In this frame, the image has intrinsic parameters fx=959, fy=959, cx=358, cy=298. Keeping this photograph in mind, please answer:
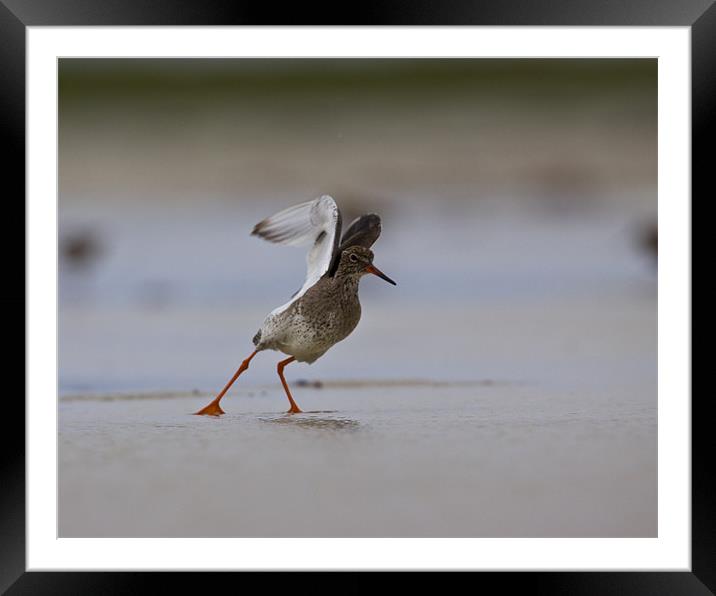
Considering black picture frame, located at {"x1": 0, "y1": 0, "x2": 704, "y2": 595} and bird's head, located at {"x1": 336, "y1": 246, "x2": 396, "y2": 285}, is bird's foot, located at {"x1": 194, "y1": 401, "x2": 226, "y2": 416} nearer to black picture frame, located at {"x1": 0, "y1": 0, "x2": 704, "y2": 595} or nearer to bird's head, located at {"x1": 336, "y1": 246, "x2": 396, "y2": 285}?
bird's head, located at {"x1": 336, "y1": 246, "x2": 396, "y2": 285}

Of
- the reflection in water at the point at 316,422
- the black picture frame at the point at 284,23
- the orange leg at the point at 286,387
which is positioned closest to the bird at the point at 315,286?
the orange leg at the point at 286,387

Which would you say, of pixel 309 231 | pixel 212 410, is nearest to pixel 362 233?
pixel 309 231

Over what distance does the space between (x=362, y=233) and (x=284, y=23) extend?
5.17 ft

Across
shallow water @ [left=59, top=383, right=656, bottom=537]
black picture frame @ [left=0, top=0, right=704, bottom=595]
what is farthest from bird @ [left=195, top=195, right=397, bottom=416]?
black picture frame @ [left=0, top=0, right=704, bottom=595]

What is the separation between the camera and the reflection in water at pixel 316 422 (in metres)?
5.54

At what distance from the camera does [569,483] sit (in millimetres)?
5035

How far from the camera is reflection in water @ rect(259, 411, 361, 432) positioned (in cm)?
554

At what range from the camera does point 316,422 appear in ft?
18.7

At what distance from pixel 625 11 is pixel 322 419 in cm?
285

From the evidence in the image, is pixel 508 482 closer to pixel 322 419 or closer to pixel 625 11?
pixel 322 419

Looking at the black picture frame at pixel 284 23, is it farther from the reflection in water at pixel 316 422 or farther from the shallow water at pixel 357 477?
the reflection in water at pixel 316 422

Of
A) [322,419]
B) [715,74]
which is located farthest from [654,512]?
[715,74]

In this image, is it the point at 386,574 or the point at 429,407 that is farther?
the point at 429,407

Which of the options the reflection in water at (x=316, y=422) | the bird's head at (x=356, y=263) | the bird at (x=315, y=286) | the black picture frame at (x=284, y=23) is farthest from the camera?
the bird's head at (x=356, y=263)
